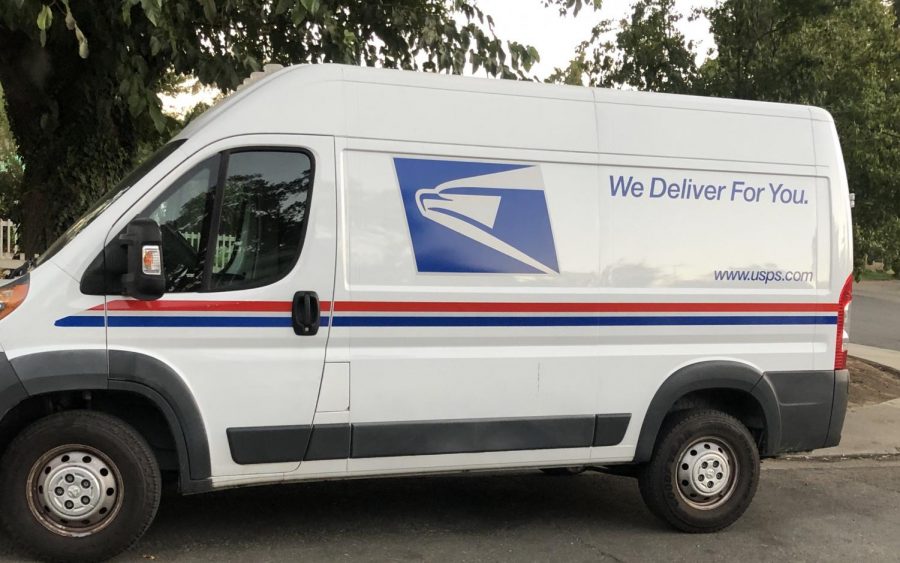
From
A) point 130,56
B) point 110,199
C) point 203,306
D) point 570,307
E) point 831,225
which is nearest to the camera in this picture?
point 203,306

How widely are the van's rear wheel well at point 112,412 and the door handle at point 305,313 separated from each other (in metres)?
0.77

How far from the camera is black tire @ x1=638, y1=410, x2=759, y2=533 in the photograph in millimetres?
5180

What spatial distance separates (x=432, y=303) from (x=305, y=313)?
2.15 feet

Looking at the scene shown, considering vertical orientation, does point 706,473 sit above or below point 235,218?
below

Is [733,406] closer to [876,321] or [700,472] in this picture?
[700,472]

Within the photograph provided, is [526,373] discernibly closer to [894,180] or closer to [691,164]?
[691,164]

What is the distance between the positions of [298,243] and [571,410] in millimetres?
1752

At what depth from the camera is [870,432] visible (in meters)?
8.44

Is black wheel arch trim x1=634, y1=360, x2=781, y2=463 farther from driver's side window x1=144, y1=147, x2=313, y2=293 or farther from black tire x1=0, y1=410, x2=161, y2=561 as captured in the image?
black tire x1=0, y1=410, x2=161, y2=561

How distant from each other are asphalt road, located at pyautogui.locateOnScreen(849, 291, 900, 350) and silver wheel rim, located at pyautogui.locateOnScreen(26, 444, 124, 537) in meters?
14.4

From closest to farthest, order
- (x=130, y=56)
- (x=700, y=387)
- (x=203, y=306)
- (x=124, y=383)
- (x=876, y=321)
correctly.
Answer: (x=124, y=383) < (x=203, y=306) < (x=700, y=387) < (x=130, y=56) < (x=876, y=321)

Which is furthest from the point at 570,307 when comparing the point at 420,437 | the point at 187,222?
the point at 187,222

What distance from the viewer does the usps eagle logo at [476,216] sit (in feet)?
15.0

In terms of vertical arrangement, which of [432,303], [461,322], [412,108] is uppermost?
[412,108]
